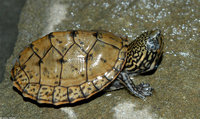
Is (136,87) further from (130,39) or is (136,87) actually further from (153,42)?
(130,39)

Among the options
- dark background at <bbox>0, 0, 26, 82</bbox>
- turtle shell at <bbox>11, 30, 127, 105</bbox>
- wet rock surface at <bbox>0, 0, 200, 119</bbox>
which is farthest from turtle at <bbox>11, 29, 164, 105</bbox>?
dark background at <bbox>0, 0, 26, 82</bbox>

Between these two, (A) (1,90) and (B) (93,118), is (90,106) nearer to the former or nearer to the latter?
(B) (93,118)

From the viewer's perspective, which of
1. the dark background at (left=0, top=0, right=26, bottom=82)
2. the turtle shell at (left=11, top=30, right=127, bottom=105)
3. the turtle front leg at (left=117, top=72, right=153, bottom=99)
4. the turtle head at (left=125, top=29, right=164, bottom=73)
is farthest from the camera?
the dark background at (left=0, top=0, right=26, bottom=82)

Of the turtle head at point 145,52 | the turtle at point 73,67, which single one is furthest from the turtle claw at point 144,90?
the turtle head at point 145,52

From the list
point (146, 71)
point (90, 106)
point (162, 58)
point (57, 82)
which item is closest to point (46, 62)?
point (57, 82)

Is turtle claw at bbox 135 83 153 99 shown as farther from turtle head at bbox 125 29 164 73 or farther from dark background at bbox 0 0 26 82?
dark background at bbox 0 0 26 82

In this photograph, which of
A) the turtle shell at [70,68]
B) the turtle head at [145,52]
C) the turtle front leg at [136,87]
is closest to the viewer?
the turtle shell at [70,68]

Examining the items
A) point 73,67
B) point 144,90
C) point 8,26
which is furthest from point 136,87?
point 8,26

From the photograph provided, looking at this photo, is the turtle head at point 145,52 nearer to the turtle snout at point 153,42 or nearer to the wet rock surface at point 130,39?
the turtle snout at point 153,42

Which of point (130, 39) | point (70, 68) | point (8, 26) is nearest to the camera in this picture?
point (70, 68)
